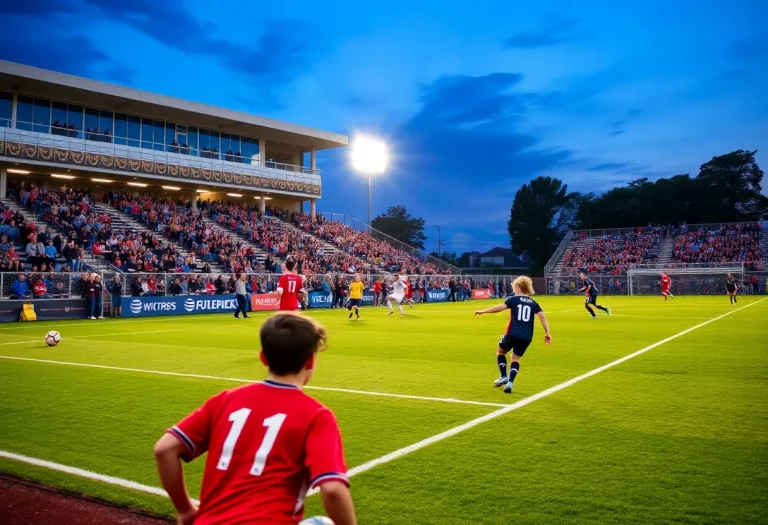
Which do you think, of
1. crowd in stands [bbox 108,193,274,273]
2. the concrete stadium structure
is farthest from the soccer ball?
the concrete stadium structure

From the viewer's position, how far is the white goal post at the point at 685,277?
5416cm

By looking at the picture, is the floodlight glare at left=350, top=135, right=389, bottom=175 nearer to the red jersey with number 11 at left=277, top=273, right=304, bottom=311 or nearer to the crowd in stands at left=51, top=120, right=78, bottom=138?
the crowd in stands at left=51, top=120, right=78, bottom=138

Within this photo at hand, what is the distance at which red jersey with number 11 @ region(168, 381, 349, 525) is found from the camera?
2.24 m

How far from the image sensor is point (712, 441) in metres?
6.11

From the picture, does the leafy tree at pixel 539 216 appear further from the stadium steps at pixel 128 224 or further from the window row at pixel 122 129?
the stadium steps at pixel 128 224

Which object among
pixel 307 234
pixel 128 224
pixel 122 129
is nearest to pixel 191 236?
pixel 128 224

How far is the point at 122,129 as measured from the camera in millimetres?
42781

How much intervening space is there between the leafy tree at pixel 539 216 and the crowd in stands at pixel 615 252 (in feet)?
76.2

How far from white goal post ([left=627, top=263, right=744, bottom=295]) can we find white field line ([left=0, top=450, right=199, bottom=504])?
2256 inches

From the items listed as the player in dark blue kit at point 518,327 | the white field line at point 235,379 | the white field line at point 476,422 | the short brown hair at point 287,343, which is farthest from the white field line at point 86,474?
the player in dark blue kit at point 518,327

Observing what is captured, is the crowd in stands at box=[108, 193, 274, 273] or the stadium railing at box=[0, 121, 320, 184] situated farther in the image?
the stadium railing at box=[0, 121, 320, 184]

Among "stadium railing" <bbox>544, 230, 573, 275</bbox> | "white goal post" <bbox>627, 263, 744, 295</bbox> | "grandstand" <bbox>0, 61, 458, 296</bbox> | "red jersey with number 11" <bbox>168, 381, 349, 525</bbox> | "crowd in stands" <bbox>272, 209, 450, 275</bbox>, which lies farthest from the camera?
"stadium railing" <bbox>544, 230, 573, 275</bbox>

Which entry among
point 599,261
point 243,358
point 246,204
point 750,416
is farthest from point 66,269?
point 599,261

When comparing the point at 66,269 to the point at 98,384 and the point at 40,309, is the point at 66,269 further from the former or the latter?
the point at 98,384
